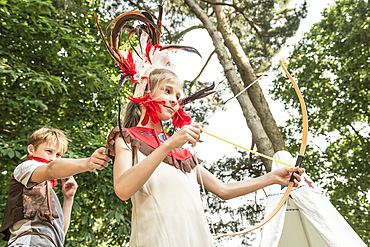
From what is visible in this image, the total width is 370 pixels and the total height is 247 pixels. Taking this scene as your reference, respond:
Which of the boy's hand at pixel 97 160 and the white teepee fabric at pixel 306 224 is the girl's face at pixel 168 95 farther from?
the white teepee fabric at pixel 306 224

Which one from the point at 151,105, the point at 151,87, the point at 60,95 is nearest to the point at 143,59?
the point at 151,87

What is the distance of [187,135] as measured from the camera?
1.08 meters

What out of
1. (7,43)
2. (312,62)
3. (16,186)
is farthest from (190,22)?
(16,186)

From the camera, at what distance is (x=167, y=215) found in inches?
44.3

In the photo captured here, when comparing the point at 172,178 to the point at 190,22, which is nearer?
the point at 172,178

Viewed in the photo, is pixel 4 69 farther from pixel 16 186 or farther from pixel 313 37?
pixel 313 37

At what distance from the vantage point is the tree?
751cm

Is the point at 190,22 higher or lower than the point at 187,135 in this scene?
higher

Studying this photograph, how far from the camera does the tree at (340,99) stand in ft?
24.6

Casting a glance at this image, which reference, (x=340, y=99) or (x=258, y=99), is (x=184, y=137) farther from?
(x=340, y=99)

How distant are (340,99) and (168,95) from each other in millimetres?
8154

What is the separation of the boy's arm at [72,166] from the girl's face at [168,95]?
0.34 meters

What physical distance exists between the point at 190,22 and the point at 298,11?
282 centimetres

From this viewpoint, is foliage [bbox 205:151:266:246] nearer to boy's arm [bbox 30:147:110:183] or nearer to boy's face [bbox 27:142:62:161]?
boy's face [bbox 27:142:62:161]
